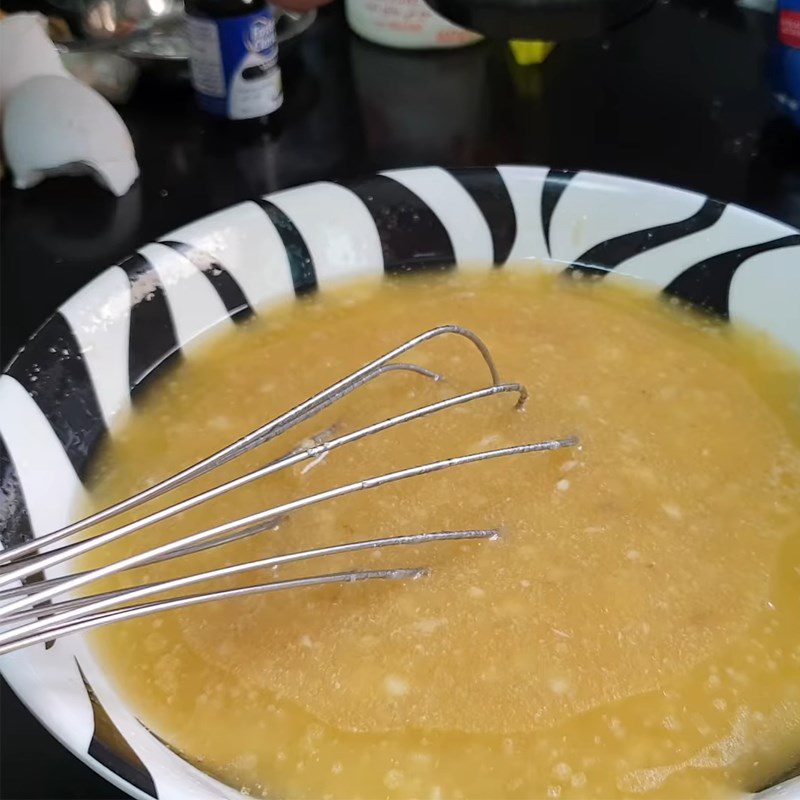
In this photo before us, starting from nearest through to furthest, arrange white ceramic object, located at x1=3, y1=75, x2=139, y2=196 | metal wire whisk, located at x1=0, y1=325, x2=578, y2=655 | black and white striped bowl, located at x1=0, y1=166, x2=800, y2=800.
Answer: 1. metal wire whisk, located at x1=0, y1=325, x2=578, y2=655
2. black and white striped bowl, located at x1=0, y1=166, x2=800, y2=800
3. white ceramic object, located at x1=3, y1=75, x2=139, y2=196

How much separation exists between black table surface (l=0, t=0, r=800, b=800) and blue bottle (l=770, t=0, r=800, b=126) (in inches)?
1.5

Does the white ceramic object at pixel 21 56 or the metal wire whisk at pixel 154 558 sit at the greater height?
the white ceramic object at pixel 21 56

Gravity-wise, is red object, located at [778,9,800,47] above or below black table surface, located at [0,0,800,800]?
above

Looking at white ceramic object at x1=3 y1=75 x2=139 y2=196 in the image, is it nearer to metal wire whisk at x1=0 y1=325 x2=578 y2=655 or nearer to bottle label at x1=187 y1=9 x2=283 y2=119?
bottle label at x1=187 y1=9 x2=283 y2=119

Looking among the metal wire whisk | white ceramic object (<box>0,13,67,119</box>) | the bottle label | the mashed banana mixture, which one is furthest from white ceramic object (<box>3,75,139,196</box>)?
the metal wire whisk

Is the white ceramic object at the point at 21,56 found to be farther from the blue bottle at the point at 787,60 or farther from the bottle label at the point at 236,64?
the blue bottle at the point at 787,60

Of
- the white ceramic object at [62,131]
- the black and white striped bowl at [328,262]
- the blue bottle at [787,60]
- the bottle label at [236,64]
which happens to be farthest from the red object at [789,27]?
the white ceramic object at [62,131]

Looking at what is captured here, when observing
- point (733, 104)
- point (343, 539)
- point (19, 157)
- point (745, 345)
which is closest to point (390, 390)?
point (343, 539)

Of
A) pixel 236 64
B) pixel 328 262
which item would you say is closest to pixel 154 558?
pixel 328 262

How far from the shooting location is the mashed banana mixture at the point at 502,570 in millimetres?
511

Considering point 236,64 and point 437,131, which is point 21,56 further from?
point 437,131

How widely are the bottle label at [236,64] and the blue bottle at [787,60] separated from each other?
0.54 meters

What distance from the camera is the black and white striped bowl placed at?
63 centimetres

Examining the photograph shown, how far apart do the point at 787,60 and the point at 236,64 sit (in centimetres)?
60
